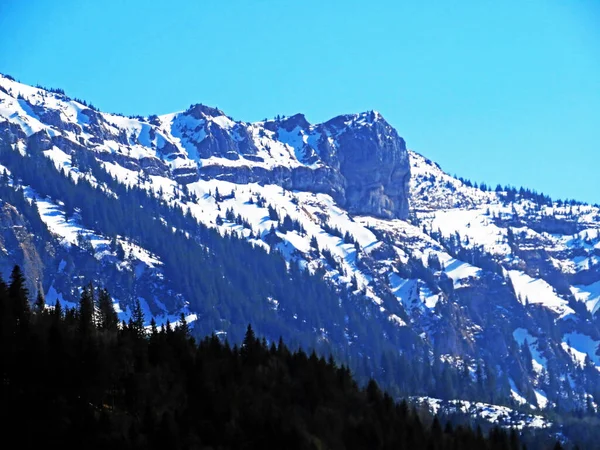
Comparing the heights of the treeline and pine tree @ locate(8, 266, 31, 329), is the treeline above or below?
below

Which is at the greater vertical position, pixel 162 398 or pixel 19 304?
pixel 19 304

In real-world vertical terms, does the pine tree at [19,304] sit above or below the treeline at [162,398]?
Answer: above

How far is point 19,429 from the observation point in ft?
471

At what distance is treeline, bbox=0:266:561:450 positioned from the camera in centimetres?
14775

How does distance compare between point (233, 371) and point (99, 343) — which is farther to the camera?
point (233, 371)

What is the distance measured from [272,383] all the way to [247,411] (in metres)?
19.9

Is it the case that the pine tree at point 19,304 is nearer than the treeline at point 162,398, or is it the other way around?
the treeline at point 162,398

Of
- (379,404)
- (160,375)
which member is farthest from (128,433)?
(379,404)

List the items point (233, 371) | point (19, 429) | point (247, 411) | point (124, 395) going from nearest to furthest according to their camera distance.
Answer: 1. point (19, 429)
2. point (124, 395)
3. point (247, 411)
4. point (233, 371)

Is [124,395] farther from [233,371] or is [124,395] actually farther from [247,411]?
[233,371]

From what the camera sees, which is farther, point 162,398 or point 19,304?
point 19,304

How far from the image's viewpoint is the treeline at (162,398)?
147750mm

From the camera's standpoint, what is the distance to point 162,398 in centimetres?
16300

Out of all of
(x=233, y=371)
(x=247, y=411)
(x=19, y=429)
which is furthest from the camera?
(x=233, y=371)
